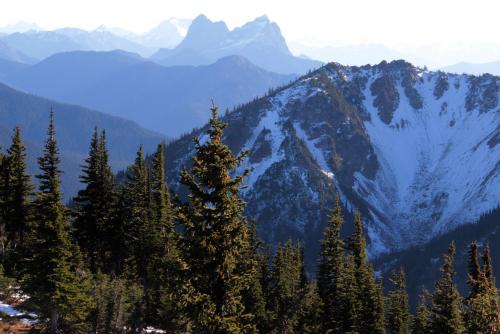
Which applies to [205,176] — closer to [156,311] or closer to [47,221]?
[47,221]

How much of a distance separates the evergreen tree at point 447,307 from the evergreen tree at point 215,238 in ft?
83.8

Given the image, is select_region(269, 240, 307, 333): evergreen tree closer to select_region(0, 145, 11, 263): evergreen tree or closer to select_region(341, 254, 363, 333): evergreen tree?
select_region(341, 254, 363, 333): evergreen tree

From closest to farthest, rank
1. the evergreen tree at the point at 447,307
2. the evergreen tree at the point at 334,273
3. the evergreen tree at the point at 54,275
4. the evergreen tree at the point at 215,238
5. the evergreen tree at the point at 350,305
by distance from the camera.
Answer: the evergreen tree at the point at 215,238, the evergreen tree at the point at 54,275, the evergreen tree at the point at 447,307, the evergreen tree at the point at 350,305, the evergreen tree at the point at 334,273

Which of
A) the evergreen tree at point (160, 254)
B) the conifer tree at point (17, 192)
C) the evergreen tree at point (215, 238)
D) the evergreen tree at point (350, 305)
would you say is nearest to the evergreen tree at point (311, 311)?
the evergreen tree at point (350, 305)

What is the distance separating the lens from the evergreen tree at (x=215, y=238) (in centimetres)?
2833

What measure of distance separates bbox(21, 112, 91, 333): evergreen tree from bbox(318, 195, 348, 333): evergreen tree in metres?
28.1

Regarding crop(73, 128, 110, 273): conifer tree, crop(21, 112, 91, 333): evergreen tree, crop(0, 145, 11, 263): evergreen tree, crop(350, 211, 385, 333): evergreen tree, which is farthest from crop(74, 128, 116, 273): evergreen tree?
crop(350, 211, 385, 333): evergreen tree

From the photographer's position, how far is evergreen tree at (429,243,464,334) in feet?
160

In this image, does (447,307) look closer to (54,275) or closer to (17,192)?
(54,275)

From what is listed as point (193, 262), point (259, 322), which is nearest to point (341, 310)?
point (259, 322)

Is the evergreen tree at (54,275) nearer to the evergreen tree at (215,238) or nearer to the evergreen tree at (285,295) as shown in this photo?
the evergreen tree at (215,238)

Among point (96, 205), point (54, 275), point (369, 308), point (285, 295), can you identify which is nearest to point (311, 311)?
point (369, 308)

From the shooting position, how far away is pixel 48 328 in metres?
47.3

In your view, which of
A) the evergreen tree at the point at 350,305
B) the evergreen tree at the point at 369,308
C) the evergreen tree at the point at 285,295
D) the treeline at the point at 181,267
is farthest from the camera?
the evergreen tree at the point at 285,295
